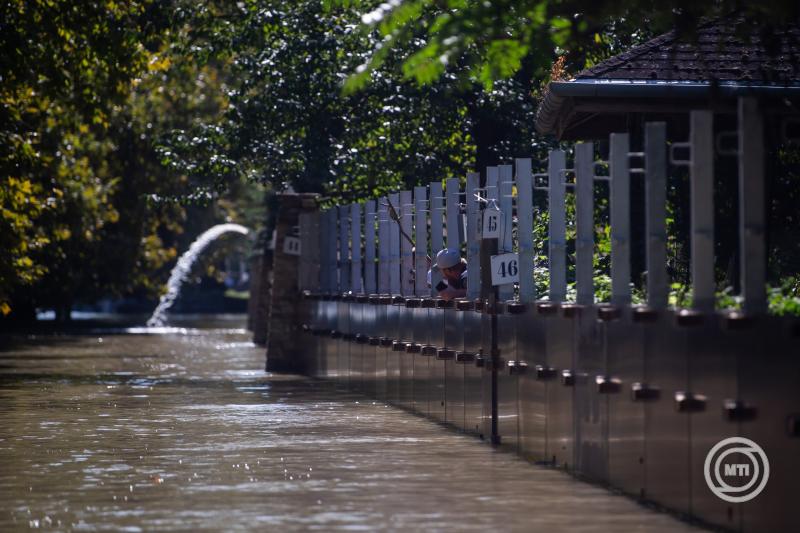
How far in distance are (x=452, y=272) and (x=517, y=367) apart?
3.96 metres

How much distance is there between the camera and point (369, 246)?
25484 mm

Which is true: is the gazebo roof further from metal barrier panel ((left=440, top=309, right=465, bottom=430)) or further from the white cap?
metal barrier panel ((left=440, top=309, right=465, bottom=430))

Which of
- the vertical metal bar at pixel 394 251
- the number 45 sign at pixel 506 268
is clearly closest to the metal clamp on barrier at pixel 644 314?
the number 45 sign at pixel 506 268

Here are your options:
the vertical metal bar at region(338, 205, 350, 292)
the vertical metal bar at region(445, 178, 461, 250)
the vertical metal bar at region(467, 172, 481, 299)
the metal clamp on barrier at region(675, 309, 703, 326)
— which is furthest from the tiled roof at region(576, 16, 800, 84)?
the vertical metal bar at region(338, 205, 350, 292)

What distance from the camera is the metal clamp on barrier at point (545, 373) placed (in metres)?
15.6

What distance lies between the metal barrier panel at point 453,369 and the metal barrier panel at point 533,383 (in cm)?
264

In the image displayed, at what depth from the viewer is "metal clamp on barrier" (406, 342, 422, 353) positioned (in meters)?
21.8

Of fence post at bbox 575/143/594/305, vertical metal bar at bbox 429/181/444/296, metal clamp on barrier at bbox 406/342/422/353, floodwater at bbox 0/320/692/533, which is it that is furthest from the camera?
metal clamp on barrier at bbox 406/342/422/353

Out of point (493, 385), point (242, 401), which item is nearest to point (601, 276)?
point (493, 385)

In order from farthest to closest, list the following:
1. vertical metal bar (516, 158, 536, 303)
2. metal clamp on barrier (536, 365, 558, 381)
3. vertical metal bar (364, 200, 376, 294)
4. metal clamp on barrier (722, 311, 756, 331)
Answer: vertical metal bar (364, 200, 376, 294) → vertical metal bar (516, 158, 536, 303) → metal clamp on barrier (536, 365, 558, 381) → metal clamp on barrier (722, 311, 756, 331)

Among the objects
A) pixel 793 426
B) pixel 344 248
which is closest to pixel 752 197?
pixel 793 426

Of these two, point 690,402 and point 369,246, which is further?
point 369,246

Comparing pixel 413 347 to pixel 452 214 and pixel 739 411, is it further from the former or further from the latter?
pixel 739 411

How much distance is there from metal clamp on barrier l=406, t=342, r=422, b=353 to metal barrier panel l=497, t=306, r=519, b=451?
3.83m
